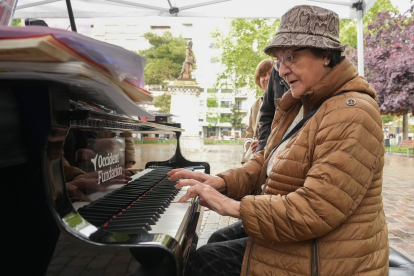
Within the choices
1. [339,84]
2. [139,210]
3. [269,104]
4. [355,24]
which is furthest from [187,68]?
[139,210]

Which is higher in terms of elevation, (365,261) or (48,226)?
(48,226)

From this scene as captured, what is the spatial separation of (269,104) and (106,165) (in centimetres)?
246

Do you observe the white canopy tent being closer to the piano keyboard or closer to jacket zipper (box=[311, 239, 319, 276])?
the piano keyboard

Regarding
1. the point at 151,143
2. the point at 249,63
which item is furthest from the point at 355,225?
the point at 249,63

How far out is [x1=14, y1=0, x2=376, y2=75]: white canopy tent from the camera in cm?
605

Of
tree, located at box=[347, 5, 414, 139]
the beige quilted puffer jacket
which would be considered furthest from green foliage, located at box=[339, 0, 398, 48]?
the beige quilted puffer jacket

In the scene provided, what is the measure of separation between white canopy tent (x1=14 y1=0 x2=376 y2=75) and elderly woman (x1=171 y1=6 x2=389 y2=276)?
4.85 m

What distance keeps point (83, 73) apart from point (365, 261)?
131cm

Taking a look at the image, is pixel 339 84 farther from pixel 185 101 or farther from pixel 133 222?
pixel 185 101

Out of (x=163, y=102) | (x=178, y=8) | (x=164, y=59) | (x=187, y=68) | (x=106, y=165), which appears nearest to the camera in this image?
(x=106, y=165)

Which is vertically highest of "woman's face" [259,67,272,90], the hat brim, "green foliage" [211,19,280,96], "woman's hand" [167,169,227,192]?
"green foliage" [211,19,280,96]

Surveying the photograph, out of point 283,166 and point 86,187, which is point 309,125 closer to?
point 283,166

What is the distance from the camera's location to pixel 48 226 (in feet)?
3.30

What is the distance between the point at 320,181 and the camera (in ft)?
4.50
